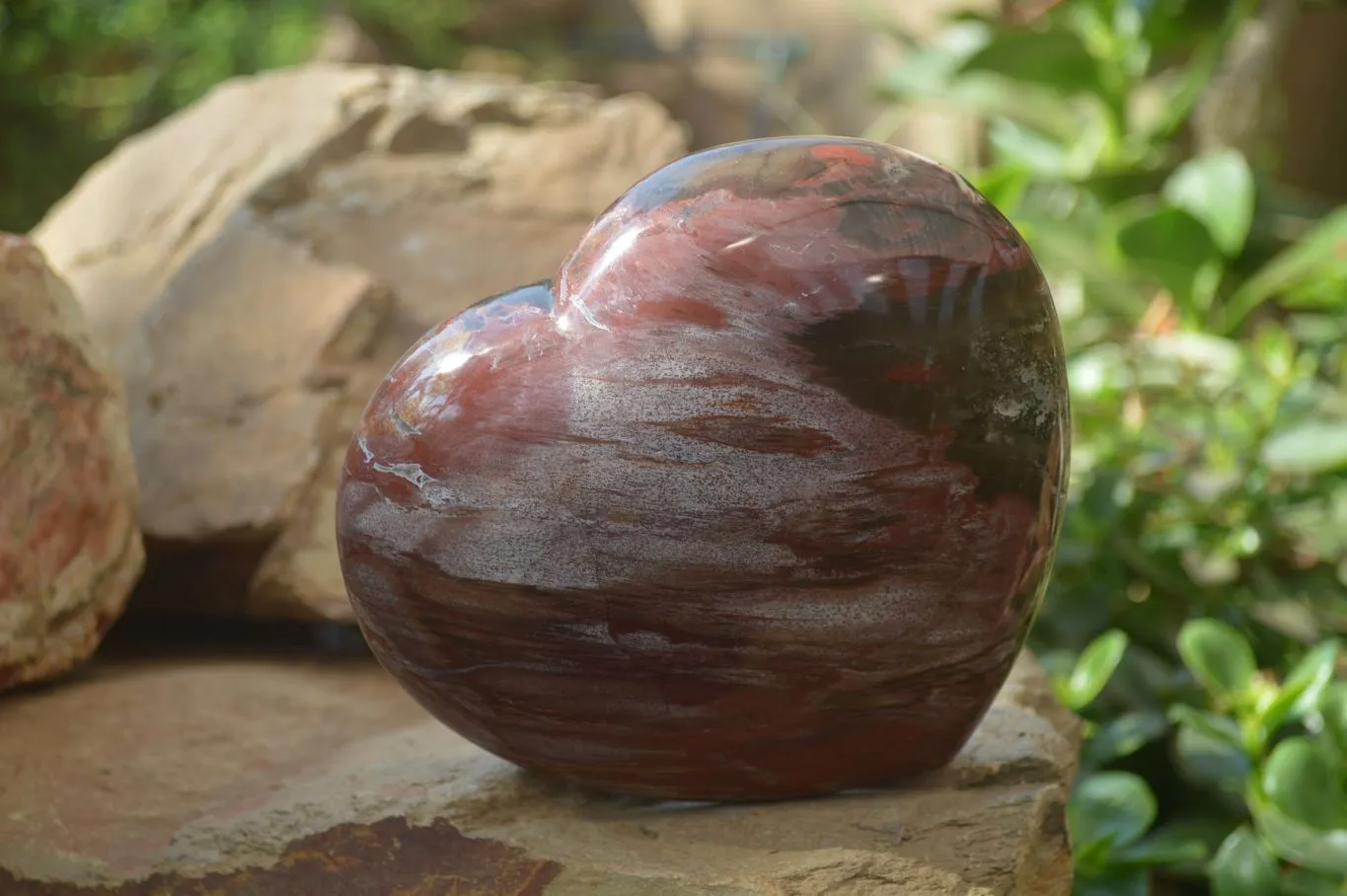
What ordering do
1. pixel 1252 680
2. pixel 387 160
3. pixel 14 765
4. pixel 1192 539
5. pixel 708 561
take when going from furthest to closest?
pixel 387 160, pixel 1192 539, pixel 1252 680, pixel 14 765, pixel 708 561

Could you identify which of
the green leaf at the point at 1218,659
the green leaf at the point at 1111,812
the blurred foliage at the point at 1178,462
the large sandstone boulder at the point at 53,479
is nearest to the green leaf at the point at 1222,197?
the blurred foliage at the point at 1178,462

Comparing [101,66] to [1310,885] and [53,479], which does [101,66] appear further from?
[1310,885]

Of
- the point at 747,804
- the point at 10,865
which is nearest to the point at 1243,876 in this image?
the point at 747,804

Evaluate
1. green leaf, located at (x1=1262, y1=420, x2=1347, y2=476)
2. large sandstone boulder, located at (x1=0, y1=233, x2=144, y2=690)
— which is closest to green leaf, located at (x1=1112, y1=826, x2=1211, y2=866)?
green leaf, located at (x1=1262, y1=420, x2=1347, y2=476)

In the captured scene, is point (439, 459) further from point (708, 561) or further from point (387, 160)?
point (387, 160)

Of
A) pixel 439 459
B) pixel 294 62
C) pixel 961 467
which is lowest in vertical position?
pixel 294 62

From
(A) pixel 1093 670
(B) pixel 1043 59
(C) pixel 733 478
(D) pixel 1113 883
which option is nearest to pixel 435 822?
(C) pixel 733 478
